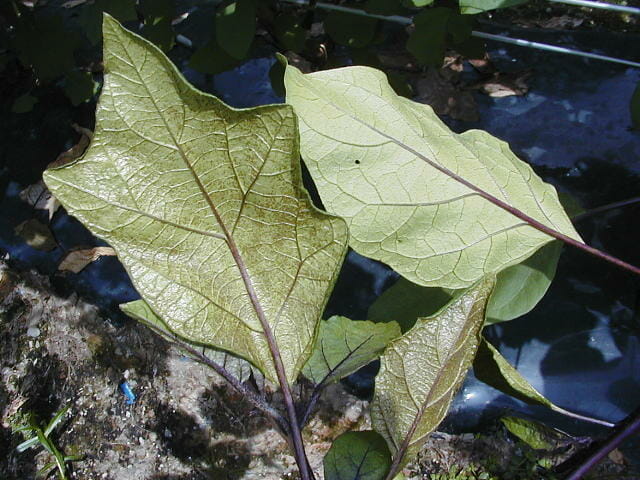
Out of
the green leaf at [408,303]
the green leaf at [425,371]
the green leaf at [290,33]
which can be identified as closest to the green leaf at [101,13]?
the green leaf at [290,33]

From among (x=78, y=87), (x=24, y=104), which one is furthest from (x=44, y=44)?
(x=24, y=104)

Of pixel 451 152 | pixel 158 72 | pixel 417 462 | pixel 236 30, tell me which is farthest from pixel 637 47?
pixel 158 72

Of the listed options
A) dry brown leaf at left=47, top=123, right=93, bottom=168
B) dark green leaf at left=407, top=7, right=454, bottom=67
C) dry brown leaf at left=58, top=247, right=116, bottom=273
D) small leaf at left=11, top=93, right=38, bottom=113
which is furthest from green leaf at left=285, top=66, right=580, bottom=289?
small leaf at left=11, top=93, right=38, bottom=113

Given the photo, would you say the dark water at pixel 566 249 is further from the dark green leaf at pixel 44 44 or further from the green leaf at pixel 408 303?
the green leaf at pixel 408 303

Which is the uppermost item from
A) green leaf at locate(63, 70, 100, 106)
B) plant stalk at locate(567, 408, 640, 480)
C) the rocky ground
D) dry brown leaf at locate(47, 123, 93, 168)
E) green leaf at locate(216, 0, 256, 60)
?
green leaf at locate(216, 0, 256, 60)

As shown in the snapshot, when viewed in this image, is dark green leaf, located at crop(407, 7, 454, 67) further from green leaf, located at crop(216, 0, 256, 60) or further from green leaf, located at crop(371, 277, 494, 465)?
green leaf, located at crop(371, 277, 494, 465)

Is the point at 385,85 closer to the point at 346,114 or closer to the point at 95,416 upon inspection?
the point at 346,114
